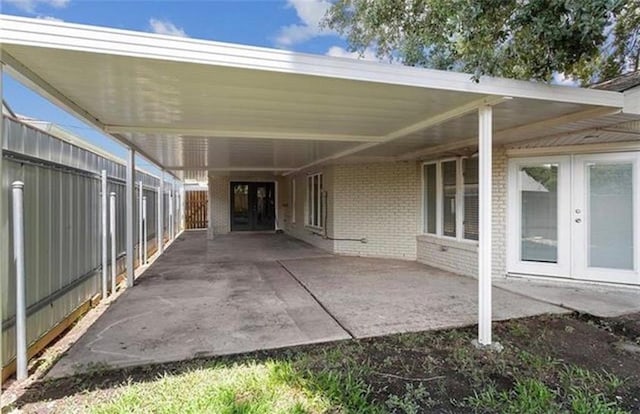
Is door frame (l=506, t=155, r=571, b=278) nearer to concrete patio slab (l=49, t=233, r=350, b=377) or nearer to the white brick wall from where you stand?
the white brick wall

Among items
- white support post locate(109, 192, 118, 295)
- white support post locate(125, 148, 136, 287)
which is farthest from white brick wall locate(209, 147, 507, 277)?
white support post locate(109, 192, 118, 295)

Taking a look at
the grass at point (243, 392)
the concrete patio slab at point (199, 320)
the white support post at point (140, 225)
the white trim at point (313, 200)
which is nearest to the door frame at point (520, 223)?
the concrete patio slab at point (199, 320)

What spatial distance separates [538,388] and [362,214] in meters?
6.72

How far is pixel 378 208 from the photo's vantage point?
9.25 metres

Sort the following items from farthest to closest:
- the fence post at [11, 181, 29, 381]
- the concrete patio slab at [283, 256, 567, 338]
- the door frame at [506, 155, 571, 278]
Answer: the door frame at [506, 155, 571, 278] → the concrete patio slab at [283, 256, 567, 338] → the fence post at [11, 181, 29, 381]

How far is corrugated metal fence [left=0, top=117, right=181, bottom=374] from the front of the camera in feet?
9.95

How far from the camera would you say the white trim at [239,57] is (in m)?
2.33

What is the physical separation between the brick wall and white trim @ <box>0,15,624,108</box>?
5206mm

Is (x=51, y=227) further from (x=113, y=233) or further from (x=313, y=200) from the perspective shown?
(x=313, y=200)

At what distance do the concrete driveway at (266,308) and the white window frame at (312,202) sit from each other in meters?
3.11

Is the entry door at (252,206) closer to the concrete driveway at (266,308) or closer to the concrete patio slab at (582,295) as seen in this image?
the concrete driveway at (266,308)

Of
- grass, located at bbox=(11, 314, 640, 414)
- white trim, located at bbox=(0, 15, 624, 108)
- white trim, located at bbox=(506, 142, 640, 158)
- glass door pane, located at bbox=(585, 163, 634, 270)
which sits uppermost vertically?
white trim, located at bbox=(0, 15, 624, 108)

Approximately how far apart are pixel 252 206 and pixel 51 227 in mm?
12336

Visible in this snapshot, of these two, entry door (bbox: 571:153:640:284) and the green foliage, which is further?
entry door (bbox: 571:153:640:284)
